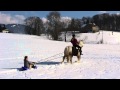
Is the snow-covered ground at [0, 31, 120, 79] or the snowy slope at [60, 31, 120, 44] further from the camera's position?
the snowy slope at [60, 31, 120, 44]

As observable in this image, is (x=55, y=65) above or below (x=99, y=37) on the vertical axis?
below

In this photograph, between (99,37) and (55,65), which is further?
(99,37)

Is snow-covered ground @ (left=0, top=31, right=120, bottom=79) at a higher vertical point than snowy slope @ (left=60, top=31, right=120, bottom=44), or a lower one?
lower

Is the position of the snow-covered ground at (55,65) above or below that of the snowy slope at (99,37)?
below

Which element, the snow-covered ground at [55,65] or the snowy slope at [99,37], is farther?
the snowy slope at [99,37]

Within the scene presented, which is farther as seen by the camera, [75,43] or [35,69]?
[75,43]
